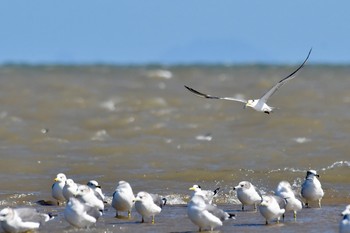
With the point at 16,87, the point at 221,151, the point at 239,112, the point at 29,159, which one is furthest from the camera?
the point at 16,87

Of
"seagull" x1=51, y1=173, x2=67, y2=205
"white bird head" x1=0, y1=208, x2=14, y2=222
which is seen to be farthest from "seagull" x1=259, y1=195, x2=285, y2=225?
"seagull" x1=51, y1=173, x2=67, y2=205

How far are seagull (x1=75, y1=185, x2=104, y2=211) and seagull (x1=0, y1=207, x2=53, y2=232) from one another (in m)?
0.97

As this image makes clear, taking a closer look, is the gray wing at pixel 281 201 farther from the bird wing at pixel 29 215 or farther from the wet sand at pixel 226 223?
the bird wing at pixel 29 215

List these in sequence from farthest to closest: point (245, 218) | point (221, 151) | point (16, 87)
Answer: point (16, 87) < point (221, 151) < point (245, 218)

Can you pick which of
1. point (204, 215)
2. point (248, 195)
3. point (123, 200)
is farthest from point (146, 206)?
point (248, 195)

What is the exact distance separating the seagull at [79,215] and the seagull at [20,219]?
30 cm

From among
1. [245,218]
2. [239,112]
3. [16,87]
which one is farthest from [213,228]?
[16,87]

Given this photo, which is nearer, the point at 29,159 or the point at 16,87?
the point at 29,159

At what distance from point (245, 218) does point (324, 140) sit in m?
9.12

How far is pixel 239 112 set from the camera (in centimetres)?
2864

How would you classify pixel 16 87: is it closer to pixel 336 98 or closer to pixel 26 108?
pixel 26 108

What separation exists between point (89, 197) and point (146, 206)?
0.81 meters

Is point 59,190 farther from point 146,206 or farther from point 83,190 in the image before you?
point 146,206

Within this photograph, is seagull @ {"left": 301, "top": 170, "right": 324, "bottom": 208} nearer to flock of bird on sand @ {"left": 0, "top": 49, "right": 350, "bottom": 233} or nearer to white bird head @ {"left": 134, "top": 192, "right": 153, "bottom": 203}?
flock of bird on sand @ {"left": 0, "top": 49, "right": 350, "bottom": 233}
